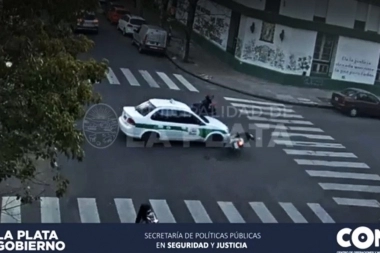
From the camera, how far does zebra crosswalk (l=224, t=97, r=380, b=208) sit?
26.0 feet

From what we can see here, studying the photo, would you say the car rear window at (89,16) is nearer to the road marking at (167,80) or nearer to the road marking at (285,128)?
the road marking at (167,80)

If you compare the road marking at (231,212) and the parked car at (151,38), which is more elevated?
the parked car at (151,38)

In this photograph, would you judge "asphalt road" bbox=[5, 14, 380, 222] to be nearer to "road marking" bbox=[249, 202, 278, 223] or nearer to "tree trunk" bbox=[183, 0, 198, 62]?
"road marking" bbox=[249, 202, 278, 223]

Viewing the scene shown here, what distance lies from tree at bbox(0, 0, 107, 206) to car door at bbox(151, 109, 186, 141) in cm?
144

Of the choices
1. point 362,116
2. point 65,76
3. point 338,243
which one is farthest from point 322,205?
point 65,76

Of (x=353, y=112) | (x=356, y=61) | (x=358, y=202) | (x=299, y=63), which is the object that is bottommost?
(x=358, y=202)

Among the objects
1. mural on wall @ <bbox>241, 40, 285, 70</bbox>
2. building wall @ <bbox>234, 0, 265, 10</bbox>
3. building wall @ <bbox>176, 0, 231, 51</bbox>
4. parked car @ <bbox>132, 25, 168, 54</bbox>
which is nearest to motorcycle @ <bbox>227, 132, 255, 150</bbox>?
mural on wall @ <bbox>241, 40, 285, 70</bbox>

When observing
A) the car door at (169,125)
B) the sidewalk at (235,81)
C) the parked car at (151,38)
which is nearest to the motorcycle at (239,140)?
the sidewalk at (235,81)

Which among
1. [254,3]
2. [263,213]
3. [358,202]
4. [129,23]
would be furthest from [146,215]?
[254,3]

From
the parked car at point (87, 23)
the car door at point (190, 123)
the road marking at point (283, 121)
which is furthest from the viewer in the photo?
the road marking at point (283, 121)

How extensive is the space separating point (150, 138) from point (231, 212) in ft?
4.79

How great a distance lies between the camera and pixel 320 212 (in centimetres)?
789

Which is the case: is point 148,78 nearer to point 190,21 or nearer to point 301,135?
point 190,21

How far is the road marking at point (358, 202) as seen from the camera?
25.9 feet
